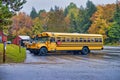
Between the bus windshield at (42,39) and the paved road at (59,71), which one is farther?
the bus windshield at (42,39)

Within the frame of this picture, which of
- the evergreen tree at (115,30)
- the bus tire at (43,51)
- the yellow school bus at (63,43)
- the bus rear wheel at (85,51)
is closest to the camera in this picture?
the bus tire at (43,51)

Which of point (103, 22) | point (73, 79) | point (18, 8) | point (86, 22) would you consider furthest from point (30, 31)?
point (73, 79)

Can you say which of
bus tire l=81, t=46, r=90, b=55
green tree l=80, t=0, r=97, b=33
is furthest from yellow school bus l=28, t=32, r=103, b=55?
green tree l=80, t=0, r=97, b=33

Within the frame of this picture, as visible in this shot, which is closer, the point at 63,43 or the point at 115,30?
the point at 63,43

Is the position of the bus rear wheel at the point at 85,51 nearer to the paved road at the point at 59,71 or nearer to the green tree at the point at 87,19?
the paved road at the point at 59,71

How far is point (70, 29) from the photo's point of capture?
9644cm

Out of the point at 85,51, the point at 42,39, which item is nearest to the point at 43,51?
the point at 42,39

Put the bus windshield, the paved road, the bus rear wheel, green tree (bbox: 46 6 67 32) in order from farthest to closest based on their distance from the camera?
green tree (bbox: 46 6 67 32) < the bus rear wheel < the bus windshield < the paved road

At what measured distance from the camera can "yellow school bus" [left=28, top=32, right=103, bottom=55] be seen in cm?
3294

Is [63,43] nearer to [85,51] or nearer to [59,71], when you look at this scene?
[85,51]

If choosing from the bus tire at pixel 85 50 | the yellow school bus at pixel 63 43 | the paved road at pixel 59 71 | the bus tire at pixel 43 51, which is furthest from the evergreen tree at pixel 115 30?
the paved road at pixel 59 71

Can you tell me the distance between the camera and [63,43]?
34.0m

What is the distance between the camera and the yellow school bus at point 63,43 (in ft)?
108

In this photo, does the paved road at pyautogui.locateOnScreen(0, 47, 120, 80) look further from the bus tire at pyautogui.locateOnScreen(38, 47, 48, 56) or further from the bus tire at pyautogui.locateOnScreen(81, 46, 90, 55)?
the bus tire at pyautogui.locateOnScreen(81, 46, 90, 55)
